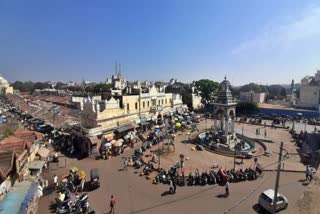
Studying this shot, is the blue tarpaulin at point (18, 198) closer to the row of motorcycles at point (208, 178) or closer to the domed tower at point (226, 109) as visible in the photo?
the row of motorcycles at point (208, 178)

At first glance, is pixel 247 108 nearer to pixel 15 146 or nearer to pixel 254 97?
pixel 254 97

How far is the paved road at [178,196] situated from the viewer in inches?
556

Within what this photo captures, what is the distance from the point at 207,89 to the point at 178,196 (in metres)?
50.3

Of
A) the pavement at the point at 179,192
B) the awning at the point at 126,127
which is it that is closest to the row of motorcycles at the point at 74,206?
the pavement at the point at 179,192

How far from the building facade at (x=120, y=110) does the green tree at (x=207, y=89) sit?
21747 millimetres

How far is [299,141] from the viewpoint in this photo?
29688 mm

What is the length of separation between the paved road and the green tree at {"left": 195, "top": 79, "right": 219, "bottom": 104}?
45152mm

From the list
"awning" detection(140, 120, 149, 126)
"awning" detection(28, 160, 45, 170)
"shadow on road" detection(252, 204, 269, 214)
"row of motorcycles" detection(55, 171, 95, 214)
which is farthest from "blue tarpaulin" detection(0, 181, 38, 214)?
"awning" detection(140, 120, 149, 126)

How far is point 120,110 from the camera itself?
108 ft

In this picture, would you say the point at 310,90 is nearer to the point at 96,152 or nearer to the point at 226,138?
the point at 226,138

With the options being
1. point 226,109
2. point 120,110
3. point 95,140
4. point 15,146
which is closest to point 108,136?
point 95,140

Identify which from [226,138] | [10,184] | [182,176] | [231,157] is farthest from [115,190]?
[226,138]

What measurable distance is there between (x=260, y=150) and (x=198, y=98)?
118ft

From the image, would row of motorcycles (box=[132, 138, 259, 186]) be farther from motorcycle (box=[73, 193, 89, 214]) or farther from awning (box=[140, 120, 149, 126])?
awning (box=[140, 120, 149, 126])
